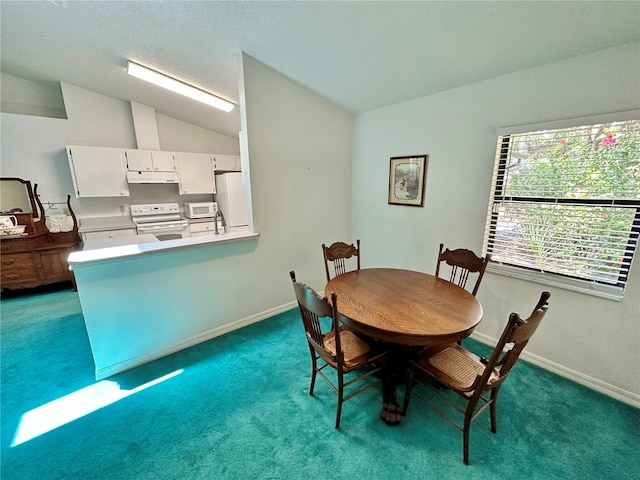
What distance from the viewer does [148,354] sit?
2184mm

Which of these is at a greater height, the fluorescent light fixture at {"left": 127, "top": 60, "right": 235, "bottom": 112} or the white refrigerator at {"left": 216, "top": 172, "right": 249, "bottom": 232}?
the fluorescent light fixture at {"left": 127, "top": 60, "right": 235, "bottom": 112}

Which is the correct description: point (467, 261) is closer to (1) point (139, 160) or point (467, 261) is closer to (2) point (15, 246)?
(1) point (139, 160)

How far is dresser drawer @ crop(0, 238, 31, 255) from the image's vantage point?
3205 mm

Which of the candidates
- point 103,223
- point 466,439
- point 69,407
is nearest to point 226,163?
point 103,223

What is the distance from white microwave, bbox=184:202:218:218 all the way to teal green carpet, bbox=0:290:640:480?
2.72 m

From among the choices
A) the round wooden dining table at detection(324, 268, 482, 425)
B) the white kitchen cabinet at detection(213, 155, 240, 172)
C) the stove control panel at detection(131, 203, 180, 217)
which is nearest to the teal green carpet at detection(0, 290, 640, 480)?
the round wooden dining table at detection(324, 268, 482, 425)

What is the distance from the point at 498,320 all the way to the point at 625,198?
4.21ft

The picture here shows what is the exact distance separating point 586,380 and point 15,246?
20.8 feet

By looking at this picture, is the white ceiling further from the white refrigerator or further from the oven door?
the oven door

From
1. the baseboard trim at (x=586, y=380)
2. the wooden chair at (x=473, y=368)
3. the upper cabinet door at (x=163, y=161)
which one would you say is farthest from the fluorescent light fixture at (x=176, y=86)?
the baseboard trim at (x=586, y=380)

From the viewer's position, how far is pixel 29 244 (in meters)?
3.33

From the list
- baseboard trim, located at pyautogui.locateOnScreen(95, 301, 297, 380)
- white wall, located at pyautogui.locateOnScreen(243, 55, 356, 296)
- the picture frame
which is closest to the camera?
baseboard trim, located at pyautogui.locateOnScreen(95, 301, 297, 380)

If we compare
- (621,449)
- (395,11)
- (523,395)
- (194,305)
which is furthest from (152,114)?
(621,449)

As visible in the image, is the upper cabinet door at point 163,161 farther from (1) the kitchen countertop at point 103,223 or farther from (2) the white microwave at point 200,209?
(1) the kitchen countertop at point 103,223
